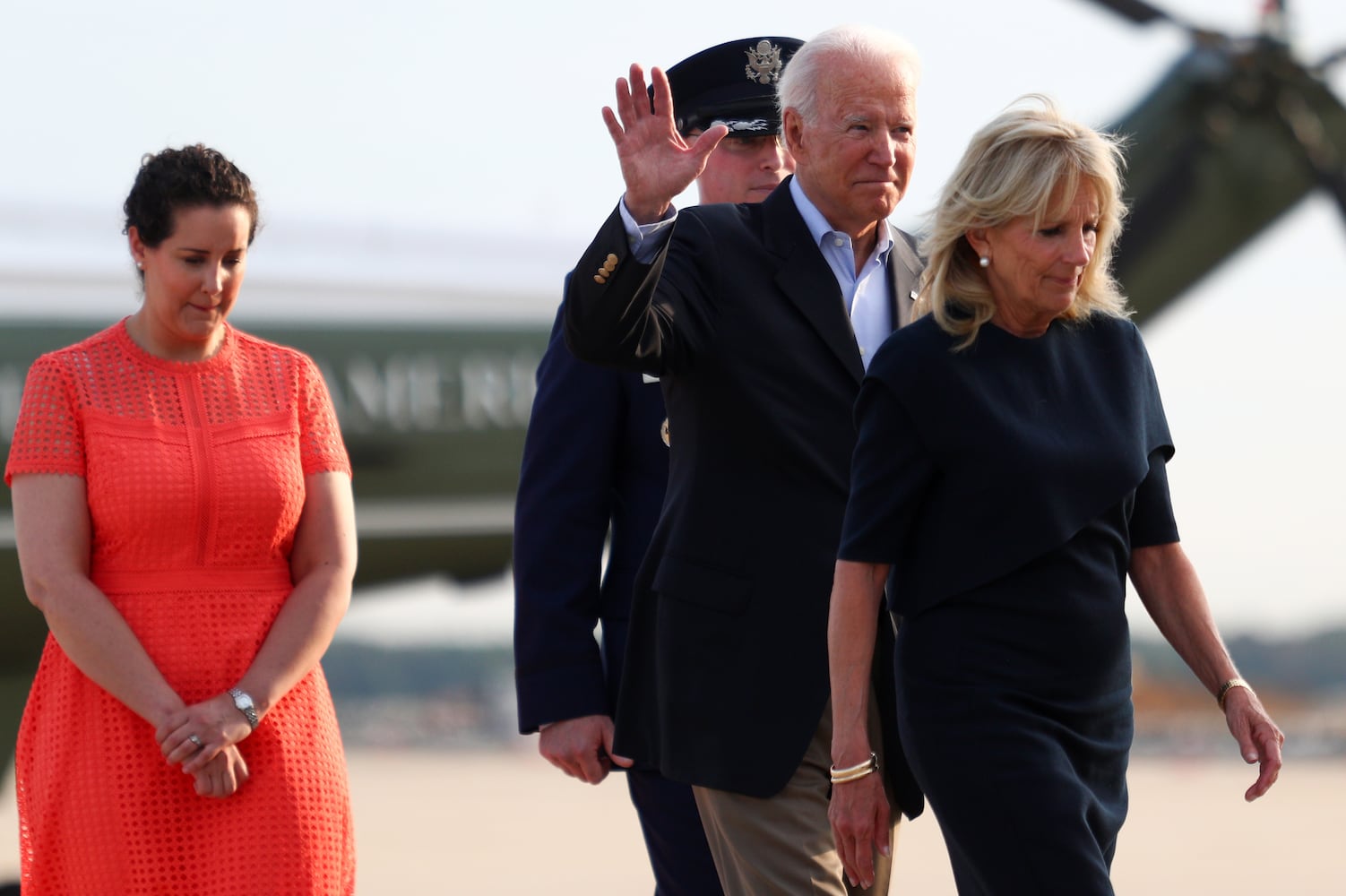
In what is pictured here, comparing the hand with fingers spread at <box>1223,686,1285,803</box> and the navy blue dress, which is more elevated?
the navy blue dress

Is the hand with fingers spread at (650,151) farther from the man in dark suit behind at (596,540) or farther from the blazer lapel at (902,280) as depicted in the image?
the man in dark suit behind at (596,540)

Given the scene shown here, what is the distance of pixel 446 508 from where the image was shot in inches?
363

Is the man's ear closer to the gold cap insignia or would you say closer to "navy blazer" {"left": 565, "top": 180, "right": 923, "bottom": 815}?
"navy blazer" {"left": 565, "top": 180, "right": 923, "bottom": 815}

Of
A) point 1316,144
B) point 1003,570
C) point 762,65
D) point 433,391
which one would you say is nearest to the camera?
point 1003,570

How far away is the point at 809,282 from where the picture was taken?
2590 mm

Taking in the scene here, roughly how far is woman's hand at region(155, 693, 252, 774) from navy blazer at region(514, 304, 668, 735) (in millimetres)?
487

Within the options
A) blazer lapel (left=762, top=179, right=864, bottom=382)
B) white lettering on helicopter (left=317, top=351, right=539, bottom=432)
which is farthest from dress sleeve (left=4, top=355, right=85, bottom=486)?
white lettering on helicopter (left=317, top=351, right=539, bottom=432)

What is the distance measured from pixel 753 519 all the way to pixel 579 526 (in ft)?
1.63

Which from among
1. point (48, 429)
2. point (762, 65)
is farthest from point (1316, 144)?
point (48, 429)

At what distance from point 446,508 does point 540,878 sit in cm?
213

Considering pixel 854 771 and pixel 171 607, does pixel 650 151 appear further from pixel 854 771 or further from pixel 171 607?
pixel 171 607

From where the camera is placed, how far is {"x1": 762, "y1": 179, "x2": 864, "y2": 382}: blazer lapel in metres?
2.55

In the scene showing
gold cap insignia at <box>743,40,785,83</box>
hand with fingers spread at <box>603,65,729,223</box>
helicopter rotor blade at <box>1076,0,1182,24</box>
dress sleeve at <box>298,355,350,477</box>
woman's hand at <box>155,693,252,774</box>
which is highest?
helicopter rotor blade at <box>1076,0,1182,24</box>

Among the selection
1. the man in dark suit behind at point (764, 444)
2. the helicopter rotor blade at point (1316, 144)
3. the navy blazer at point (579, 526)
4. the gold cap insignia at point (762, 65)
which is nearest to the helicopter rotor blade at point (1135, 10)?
the helicopter rotor blade at point (1316, 144)
